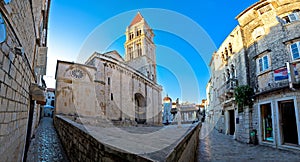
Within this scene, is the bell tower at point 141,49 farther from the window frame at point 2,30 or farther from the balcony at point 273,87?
the window frame at point 2,30

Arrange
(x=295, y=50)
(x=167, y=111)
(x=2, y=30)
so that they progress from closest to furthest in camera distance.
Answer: (x=2, y=30)
(x=295, y=50)
(x=167, y=111)

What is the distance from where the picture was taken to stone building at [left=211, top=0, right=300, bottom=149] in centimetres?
859

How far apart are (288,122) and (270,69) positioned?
315 cm

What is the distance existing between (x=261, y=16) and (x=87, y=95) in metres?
16.3

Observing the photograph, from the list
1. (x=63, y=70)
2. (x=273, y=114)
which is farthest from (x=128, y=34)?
(x=273, y=114)

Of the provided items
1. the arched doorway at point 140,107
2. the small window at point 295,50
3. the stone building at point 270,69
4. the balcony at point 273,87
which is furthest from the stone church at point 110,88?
the small window at point 295,50

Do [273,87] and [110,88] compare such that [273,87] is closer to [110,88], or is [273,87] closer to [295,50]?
[295,50]

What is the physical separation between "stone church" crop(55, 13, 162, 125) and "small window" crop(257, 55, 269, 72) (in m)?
15.1

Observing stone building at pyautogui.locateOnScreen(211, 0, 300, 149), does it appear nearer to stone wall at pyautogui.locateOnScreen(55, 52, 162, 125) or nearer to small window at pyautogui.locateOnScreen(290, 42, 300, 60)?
small window at pyautogui.locateOnScreen(290, 42, 300, 60)

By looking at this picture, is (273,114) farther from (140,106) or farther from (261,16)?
(140,106)

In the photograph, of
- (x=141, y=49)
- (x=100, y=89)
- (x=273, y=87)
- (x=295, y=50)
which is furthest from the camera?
(x=141, y=49)

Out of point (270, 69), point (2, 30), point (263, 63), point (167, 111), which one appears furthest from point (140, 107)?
point (2, 30)

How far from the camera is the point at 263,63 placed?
1021 centimetres

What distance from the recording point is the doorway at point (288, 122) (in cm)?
855
